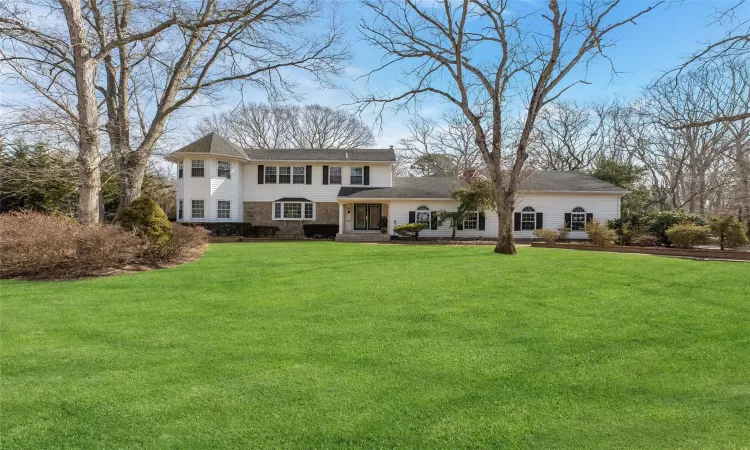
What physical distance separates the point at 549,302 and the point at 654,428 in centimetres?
410

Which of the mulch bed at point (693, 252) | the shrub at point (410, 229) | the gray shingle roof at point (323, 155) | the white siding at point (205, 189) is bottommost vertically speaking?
the mulch bed at point (693, 252)

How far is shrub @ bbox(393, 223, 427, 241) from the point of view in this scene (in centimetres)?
2436

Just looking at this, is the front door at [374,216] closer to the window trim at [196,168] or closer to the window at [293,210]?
the window at [293,210]

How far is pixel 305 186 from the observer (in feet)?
93.6

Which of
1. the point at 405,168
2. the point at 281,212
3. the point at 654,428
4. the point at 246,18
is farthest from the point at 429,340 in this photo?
the point at 405,168

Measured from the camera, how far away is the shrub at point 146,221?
39.1 ft

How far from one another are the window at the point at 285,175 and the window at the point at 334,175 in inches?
104

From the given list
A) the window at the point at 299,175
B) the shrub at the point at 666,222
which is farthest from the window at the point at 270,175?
the shrub at the point at 666,222

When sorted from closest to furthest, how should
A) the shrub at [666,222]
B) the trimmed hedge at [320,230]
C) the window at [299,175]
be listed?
the shrub at [666,222] → the trimmed hedge at [320,230] → the window at [299,175]

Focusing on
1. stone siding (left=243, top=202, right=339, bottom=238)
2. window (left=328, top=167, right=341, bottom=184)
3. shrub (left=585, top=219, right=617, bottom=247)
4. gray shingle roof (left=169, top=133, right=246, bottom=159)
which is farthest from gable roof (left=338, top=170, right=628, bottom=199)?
gray shingle roof (left=169, top=133, right=246, bottom=159)

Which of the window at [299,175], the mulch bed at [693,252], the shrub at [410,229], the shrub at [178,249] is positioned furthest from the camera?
the window at [299,175]

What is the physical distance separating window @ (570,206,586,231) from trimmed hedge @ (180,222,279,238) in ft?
59.6

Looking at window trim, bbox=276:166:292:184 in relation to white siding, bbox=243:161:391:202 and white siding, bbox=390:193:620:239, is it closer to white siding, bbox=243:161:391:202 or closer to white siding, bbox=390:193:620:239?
white siding, bbox=243:161:391:202

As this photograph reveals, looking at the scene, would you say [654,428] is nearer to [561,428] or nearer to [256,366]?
[561,428]
